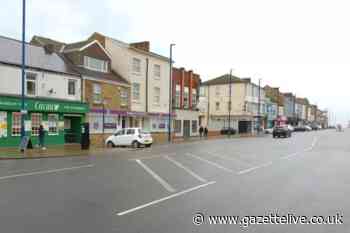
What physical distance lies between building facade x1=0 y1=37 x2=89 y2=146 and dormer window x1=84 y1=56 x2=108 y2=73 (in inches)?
103

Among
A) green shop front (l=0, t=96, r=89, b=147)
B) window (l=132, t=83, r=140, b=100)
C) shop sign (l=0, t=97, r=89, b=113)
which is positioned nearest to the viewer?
shop sign (l=0, t=97, r=89, b=113)

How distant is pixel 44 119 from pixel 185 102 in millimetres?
27042

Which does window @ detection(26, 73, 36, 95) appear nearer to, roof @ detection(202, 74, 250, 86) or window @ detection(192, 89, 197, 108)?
window @ detection(192, 89, 197, 108)

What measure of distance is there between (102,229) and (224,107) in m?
70.9

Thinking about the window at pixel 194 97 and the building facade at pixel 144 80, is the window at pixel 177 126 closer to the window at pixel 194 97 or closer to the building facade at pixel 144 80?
the building facade at pixel 144 80

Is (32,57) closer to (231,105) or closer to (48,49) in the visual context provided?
(48,49)

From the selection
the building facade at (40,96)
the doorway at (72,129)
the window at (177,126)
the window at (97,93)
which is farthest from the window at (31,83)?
the window at (177,126)

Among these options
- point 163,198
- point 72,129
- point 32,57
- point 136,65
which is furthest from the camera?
point 136,65

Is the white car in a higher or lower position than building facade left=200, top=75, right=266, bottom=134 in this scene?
lower

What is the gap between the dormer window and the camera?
36.4 meters

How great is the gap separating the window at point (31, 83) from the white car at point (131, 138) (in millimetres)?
7560

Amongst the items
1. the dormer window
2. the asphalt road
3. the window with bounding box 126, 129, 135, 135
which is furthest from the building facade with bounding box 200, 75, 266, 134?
the asphalt road

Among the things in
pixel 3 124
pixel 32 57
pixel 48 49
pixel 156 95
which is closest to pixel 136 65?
pixel 156 95

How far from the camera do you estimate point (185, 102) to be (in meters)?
53.7
